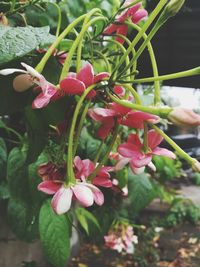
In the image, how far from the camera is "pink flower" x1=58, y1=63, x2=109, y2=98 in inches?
13.3

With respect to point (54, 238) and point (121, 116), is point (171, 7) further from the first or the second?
point (54, 238)

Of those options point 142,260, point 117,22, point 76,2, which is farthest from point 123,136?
point 142,260

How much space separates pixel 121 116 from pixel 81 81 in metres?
0.05

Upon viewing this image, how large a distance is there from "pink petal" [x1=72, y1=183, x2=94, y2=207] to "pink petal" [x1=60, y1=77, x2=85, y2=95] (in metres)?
0.08

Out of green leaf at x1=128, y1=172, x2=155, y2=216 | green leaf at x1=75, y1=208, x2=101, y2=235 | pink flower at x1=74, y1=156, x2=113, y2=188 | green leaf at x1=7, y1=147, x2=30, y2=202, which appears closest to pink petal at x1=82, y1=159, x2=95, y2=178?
pink flower at x1=74, y1=156, x2=113, y2=188

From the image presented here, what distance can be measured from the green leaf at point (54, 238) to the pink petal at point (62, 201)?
1.08 ft

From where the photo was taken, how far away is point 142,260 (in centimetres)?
267

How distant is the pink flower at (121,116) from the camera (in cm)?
36

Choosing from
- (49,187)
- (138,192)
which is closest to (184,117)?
(49,187)

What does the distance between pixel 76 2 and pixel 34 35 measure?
2.21ft

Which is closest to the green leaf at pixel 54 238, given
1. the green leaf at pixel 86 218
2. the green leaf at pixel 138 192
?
the green leaf at pixel 138 192

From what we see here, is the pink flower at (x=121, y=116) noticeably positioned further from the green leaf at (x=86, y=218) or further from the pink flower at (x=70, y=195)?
the green leaf at (x=86, y=218)

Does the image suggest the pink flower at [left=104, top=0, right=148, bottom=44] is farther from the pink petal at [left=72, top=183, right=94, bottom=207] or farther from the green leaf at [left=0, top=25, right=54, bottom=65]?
the pink petal at [left=72, top=183, right=94, bottom=207]

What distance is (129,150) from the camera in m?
0.39
